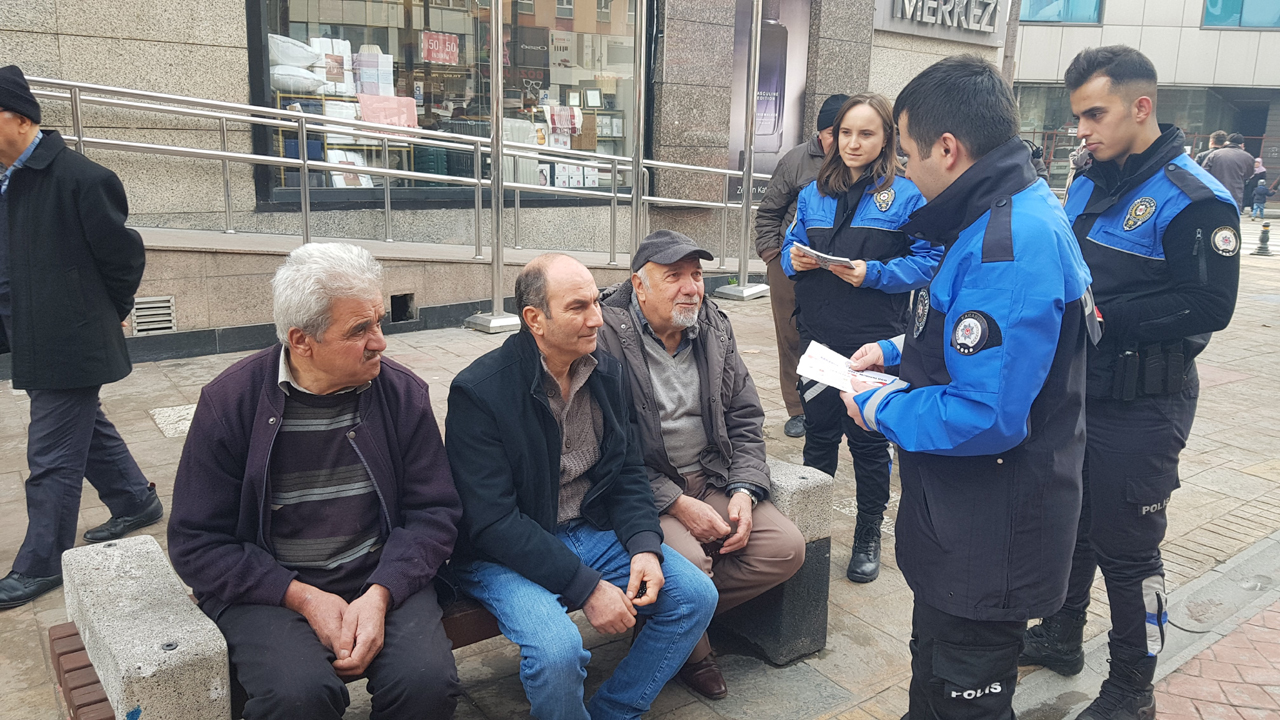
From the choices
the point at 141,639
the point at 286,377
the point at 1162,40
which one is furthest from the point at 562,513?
the point at 1162,40

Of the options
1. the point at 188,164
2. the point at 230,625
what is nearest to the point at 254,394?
the point at 230,625

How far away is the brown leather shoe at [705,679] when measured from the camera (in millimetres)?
3172

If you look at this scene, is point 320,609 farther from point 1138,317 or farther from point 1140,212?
point 1140,212

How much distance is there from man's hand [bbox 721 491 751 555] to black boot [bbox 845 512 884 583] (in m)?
1.16

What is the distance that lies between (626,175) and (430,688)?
961 centimetres

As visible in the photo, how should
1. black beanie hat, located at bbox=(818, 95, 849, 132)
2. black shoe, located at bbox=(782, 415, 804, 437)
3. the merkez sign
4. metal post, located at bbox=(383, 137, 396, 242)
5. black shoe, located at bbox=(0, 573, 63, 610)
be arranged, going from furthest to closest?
the merkez sign → metal post, located at bbox=(383, 137, 396, 242) → black shoe, located at bbox=(782, 415, 804, 437) → black beanie hat, located at bbox=(818, 95, 849, 132) → black shoe, located at bbox=(0, 573, 63, 610)

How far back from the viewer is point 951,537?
2.28 metres

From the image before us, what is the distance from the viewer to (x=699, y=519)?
3.11m

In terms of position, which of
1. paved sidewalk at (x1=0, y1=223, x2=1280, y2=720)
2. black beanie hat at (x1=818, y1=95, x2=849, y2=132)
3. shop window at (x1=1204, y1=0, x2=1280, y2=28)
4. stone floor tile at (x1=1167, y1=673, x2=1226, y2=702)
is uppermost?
shop window at (x1=1204, y1=0, x2=1280, y2=28)

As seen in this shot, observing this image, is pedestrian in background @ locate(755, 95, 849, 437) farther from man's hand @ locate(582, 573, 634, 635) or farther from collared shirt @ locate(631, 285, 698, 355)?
man's hand @ locate(582, 573, 634, 635)

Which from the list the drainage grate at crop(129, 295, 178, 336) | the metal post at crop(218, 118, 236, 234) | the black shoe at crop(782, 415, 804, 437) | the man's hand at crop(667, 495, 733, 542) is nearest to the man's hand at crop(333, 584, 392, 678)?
the man's hand at crop(667, 495, 733, 542)

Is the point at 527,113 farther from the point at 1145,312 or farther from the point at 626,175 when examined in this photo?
the point at 1145,312

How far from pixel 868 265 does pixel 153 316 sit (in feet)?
17.1

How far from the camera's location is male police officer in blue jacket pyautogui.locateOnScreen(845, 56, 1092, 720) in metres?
2.09
